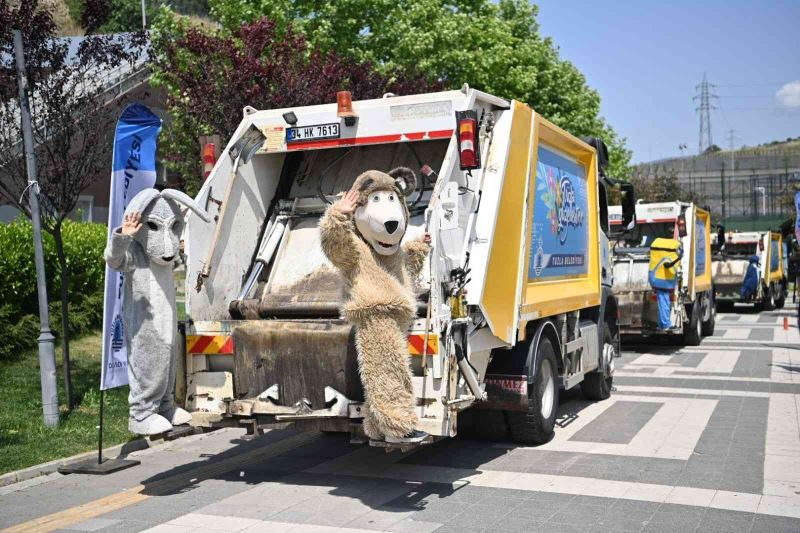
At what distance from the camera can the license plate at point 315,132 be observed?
23.3ft

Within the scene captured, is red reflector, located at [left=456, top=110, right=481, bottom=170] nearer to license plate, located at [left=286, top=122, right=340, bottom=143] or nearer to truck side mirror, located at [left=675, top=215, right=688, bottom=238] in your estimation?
license plate, located at [left=286, top=122, right=340, bottom=143]

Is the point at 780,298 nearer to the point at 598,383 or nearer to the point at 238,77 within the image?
the point at 598,383

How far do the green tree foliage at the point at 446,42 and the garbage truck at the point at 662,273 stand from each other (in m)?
5.76

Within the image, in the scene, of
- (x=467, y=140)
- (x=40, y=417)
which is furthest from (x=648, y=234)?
(x=40, y=417)

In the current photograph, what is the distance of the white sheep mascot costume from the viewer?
20.1ft

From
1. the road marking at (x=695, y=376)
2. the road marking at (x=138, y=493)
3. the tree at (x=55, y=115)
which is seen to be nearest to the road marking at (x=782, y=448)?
the road marking at (x=695, y=376)

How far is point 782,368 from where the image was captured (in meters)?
13.1

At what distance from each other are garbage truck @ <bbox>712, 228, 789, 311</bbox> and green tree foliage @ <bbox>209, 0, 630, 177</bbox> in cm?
561

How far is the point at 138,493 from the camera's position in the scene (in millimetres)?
6414

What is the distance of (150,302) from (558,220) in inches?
164

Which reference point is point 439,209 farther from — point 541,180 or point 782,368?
point 782,368

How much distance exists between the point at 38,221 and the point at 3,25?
2.08 m

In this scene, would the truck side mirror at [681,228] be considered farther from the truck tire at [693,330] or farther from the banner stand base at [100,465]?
the banner stand base at [100,465]

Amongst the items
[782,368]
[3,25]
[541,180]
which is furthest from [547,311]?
[782,368]
